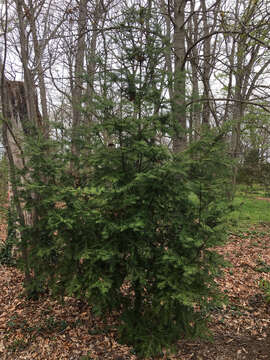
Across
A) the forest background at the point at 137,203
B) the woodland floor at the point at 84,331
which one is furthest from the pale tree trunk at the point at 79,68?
the woodland floor at the point at 84,331

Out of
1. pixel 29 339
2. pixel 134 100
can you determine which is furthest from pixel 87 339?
pixel 134 100

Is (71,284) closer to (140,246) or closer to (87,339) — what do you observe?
(140,246)

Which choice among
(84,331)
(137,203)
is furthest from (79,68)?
(84,331)

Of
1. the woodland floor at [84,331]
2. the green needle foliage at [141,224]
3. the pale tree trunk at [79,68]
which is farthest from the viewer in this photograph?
the pale tree trunk at [79,68]

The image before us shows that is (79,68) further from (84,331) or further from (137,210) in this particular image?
(84,331)

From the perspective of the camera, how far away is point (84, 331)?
339cm

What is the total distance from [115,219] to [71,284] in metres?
0.81

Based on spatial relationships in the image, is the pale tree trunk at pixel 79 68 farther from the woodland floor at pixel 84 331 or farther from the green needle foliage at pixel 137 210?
the woodland floor at pixel 84 331

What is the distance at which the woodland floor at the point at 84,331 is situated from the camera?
3037 millimetres

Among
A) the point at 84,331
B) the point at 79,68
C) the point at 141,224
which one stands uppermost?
the point at 79,68

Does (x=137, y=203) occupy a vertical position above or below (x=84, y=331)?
above

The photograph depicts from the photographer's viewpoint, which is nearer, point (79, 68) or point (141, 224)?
point (141, 224)

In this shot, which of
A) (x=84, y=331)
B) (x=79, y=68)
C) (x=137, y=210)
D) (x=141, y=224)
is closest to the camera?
(x=141, y=224)

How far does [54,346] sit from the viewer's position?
3.11m
